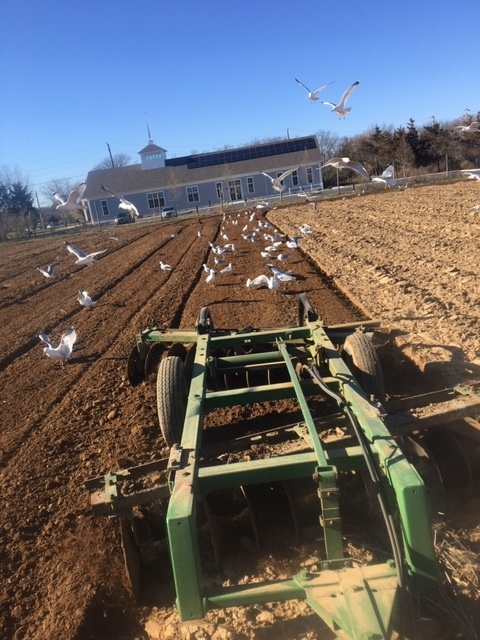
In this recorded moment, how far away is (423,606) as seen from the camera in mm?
2660

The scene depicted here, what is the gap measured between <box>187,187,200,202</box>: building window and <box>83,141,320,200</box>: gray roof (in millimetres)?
770

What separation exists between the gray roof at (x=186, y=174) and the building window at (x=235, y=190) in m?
0.90

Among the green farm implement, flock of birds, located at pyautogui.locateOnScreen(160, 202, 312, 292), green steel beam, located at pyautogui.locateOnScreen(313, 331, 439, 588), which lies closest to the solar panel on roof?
flock of birds, located at pyautogui.locateOnScreen(160, 202, 312, 292)

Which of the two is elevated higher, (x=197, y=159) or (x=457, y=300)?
(x=197, y=159)

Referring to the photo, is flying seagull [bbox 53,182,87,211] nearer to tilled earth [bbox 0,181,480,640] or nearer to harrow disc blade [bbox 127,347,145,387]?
tilled earth [bbox 0,181,480,640]

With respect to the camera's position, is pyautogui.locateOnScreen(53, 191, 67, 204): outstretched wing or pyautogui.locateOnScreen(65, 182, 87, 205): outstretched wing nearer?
pyautogui.locateOnScreen(65, 182, 87, 205): outstretched wing

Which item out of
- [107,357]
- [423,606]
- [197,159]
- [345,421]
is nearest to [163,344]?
[107,357]

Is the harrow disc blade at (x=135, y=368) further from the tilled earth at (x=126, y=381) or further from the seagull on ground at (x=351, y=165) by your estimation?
the seagull on ground at (x=351, y=165)

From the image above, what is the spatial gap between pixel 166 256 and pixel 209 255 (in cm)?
258

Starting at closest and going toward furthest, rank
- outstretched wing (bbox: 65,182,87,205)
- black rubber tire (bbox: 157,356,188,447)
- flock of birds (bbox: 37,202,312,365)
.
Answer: black rubber tire (bbox: 157,356,188,447), flock of birds (bbox: 37,202,312,365), outstretched wing (bbox: 65,182,87,205)

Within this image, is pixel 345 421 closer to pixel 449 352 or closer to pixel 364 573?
pixel 364 573

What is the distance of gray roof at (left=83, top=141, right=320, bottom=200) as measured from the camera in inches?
2416

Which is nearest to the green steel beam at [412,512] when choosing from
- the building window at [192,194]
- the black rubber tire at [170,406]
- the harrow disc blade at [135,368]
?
the black rubber tire at [170,406]

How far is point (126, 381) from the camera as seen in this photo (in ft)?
23.2
